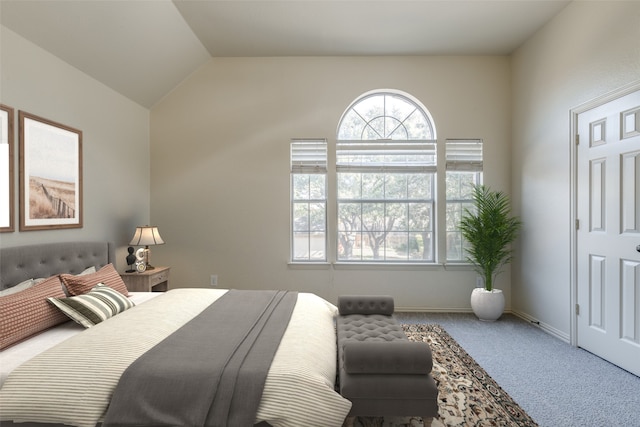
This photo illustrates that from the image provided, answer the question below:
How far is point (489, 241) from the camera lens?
407 cm

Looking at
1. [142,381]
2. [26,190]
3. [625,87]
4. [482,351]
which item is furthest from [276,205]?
[625,87]

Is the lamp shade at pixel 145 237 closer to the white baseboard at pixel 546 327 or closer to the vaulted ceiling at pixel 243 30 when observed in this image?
the vaulted ceiling at pixel 243 30

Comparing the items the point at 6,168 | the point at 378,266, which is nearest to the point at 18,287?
the point at 6,168

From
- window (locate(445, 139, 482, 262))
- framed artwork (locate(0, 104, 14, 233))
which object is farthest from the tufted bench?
window (locate(445, 139, 482, 262))

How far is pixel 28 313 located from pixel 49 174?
1389 millimetres

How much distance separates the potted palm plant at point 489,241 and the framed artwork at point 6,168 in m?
4.31

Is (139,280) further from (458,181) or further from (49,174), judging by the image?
(458,181)

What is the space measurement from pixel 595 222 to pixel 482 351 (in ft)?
5.01

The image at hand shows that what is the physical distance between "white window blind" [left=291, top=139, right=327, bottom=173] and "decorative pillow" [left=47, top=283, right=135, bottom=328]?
8.58 feet

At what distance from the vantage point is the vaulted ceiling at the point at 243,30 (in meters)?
3.05

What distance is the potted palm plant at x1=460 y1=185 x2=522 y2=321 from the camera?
13.4ft

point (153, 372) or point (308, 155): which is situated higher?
point (308, 155)

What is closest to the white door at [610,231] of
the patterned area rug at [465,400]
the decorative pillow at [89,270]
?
the patterned area rug at [465,400]

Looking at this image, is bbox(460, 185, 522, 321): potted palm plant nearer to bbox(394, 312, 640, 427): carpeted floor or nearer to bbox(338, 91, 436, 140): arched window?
bbox(394, 312, 640, 427): carpeted floor
